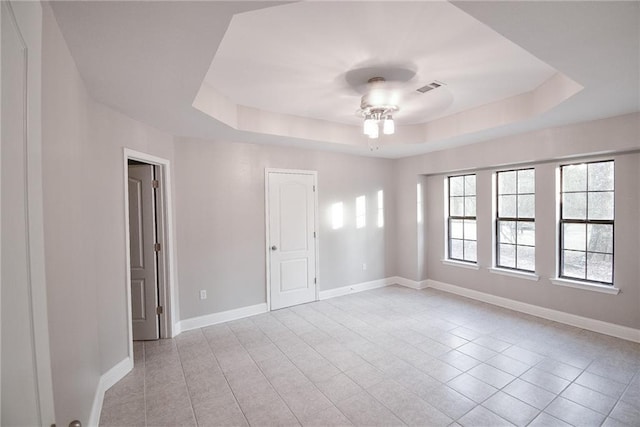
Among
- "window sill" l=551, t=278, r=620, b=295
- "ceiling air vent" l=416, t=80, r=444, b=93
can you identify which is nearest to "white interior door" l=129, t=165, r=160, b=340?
"ceiling air vent" l=416, t=80, r=444, b=93

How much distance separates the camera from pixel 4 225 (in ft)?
2.22

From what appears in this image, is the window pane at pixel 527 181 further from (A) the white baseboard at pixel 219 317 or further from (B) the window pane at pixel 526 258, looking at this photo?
(A) the white baseboard at pixel 219 317

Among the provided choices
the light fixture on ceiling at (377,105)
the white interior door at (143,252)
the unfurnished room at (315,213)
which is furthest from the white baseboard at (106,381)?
the light fixture on ceiling at (377,105)

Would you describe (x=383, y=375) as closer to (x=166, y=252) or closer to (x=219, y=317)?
(x=219, y=317)

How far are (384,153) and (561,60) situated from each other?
11.0ft

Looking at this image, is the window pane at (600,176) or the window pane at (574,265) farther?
the window pane at (574,265)

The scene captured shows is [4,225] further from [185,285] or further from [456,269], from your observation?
[456,269]

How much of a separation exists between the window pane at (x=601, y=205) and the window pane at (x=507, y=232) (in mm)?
941

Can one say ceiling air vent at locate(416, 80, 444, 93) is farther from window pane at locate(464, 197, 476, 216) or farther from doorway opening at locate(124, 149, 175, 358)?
doorway opening at locate(124, 149, 175, 358)

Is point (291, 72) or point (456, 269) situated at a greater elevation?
point (291, 72)

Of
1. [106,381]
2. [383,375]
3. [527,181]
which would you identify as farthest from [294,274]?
[527,181]

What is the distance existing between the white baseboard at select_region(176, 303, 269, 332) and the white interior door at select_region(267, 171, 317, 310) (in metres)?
0.25

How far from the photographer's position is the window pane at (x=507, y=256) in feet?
15.2

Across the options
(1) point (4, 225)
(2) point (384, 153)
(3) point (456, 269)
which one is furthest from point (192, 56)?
(3) point (456, 269)
